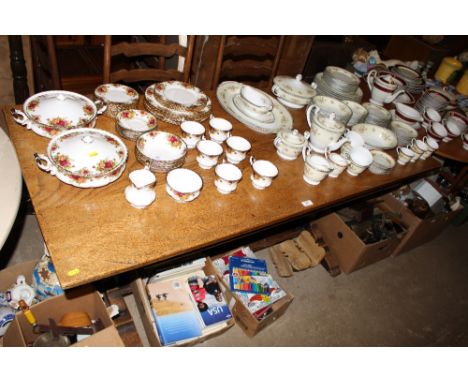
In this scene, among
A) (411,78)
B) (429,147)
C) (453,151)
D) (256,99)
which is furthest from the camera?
(411,78)

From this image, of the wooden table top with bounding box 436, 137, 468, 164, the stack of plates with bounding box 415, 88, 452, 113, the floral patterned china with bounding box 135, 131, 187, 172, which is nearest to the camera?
the floral patterned china with bounding box 135, 131, 187, 172

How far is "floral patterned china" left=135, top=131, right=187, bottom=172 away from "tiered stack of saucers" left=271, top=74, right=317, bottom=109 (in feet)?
2.53

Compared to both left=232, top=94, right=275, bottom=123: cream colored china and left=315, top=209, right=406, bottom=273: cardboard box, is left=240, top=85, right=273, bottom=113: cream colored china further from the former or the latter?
left=315, top=209, right=406, bottom=273: cardboard box

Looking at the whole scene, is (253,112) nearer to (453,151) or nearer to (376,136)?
(376,136)

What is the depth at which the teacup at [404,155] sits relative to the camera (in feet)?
5.93

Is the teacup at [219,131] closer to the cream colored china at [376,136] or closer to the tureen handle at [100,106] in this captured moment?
the tureen handle at [100,106]

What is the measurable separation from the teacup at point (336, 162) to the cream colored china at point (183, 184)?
61cm

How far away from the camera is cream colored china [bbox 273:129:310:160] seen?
150 centimetres

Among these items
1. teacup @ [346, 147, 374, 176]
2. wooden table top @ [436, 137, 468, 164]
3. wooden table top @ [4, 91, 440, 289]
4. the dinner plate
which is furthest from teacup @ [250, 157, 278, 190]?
wooden table top @ [436, 137, 468, 164]

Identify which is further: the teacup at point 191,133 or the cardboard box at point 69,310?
the teacup at point 191,133

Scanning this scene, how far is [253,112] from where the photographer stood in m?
1.64

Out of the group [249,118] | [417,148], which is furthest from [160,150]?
[417,148]

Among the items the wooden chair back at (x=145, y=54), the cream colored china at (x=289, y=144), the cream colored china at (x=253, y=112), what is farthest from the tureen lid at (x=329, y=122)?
the wooden chair back at (x=145, y=54)

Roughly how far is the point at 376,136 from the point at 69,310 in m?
1.68
